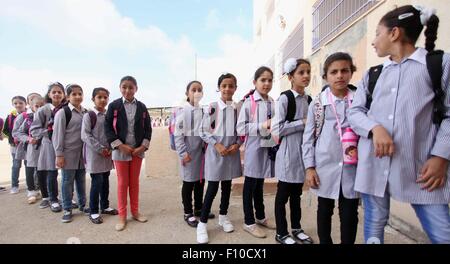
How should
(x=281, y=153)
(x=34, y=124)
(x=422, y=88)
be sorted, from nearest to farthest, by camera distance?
1. (x=422, y=88)
2. (x=281, y=153)
3. (x=34, y=124)

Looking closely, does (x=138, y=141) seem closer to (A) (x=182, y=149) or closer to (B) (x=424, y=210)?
(A) (x=182, y=149)

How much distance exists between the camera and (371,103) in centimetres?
175

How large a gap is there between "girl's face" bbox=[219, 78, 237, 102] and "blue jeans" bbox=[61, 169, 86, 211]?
7.45ft

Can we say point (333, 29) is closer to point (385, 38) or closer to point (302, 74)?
point (302, 74)

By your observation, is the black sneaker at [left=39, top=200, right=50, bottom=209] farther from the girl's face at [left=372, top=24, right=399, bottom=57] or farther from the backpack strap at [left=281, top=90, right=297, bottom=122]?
the girl's face at [left=372, top=24, right=399, bottom=57]

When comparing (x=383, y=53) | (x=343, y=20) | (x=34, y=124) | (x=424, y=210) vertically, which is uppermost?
(x=343, y=20)

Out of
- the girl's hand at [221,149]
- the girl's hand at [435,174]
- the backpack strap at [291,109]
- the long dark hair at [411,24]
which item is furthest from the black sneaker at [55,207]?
the long dark hair at [411,24]

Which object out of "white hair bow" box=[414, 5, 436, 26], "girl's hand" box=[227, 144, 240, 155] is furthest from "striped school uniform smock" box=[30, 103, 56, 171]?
"white hair bow" box=[414, 5, 436, 26]

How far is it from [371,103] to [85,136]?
3141mm

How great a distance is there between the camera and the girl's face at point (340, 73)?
2.07 meters

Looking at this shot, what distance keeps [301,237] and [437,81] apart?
1.86 meters

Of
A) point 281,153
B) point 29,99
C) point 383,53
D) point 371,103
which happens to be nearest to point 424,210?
point 371,103

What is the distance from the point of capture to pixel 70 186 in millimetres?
3648

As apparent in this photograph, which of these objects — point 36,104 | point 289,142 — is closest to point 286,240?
point 289,142
